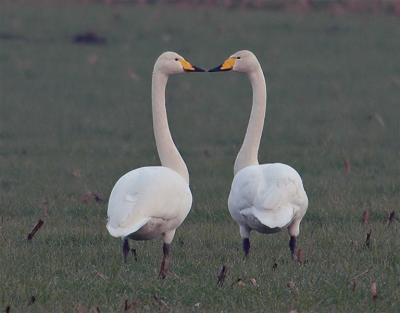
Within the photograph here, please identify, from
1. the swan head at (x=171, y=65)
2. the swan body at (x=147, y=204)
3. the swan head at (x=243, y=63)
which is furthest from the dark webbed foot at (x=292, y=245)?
the swan head at (x=243, y=63)

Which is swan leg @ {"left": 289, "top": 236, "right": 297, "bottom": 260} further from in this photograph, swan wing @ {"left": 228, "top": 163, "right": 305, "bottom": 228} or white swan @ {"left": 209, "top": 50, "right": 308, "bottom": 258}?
swan wing @ {"left": 228, "top": 163, "right": 305, "bottom": 228}

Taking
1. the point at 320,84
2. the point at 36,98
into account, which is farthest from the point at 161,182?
the point at 320,84

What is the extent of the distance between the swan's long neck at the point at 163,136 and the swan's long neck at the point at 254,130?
0.65 meters

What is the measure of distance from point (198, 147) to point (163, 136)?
5913 mm

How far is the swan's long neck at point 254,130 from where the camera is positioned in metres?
9.44

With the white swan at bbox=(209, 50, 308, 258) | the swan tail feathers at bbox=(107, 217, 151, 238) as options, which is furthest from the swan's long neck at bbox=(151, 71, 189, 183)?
the swan tail feathers at bbox=(107, 217, 151, 238)

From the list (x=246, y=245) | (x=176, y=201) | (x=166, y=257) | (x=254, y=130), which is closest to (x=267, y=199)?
(x=246, y=245)

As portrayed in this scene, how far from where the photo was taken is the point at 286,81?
2277 centimetres

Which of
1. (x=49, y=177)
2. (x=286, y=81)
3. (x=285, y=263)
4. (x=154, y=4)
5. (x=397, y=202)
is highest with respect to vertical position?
(x=285, y=263)

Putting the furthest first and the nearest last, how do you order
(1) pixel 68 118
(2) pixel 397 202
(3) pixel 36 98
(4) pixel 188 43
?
1. (4) pixel 188 43
2. (3) pixel 36 98
3. (1) pixel 68 118
4. (2) pixel 397 202

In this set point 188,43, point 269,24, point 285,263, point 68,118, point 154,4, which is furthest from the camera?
point 154,4

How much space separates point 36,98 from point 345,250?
12.7m

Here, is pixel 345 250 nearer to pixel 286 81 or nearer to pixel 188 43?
pixel 286 81

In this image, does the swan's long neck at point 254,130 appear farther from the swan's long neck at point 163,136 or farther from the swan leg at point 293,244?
the swan leg at point 293,244
